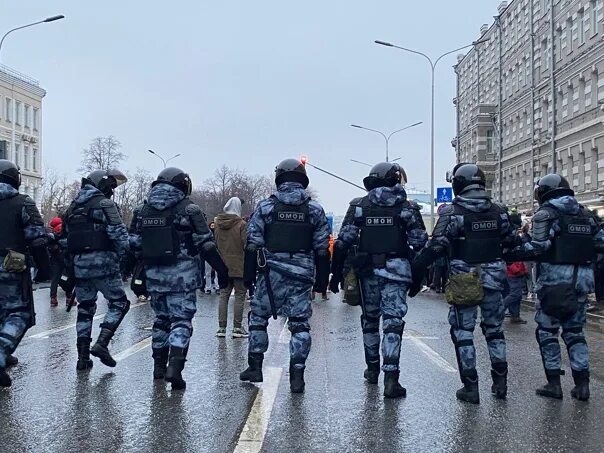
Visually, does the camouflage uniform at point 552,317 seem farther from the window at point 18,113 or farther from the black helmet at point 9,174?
the window at point 18,113

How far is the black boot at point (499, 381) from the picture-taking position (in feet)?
21.7

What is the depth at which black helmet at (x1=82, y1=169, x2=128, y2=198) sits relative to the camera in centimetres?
801

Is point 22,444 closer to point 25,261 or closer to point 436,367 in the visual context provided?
point 25,261

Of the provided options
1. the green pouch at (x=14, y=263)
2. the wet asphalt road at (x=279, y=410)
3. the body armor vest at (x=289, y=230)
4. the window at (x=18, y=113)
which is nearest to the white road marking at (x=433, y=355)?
the wet asphalt road at (x=279, y=410)

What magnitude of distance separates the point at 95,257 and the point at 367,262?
2789 mm

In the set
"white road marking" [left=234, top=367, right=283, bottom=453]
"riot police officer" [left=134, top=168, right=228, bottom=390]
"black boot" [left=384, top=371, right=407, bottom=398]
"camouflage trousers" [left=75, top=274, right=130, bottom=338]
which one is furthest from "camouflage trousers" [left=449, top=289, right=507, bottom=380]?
"camouflage trousers" [left=75, top=274, right=130, bottom=338]

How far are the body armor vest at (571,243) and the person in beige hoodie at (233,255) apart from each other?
16.0ft

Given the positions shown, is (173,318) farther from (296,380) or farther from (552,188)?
(552,188)

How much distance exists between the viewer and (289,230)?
22.7ft

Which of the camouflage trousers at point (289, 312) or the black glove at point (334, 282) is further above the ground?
the black glove at point (334, 282)

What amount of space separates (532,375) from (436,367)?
99 centimetres

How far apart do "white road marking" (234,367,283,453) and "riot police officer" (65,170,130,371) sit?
67.0 inches

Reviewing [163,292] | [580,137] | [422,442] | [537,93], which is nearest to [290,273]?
[163,292]

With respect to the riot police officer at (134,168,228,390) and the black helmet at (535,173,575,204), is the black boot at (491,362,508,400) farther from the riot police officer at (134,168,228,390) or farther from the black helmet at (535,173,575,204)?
the riot police officer at (134,168,228,390)
